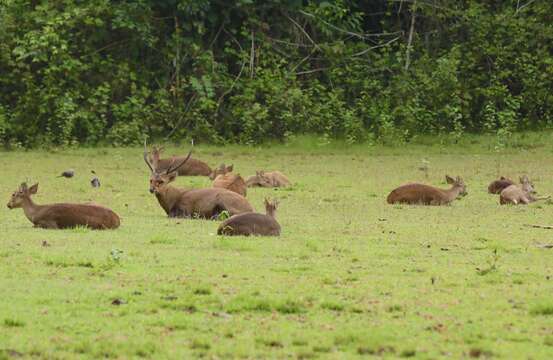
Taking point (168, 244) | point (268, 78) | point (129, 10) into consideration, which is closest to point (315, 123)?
point (268, 78)

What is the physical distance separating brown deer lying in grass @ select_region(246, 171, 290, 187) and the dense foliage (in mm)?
6605

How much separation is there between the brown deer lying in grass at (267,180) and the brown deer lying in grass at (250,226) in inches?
254

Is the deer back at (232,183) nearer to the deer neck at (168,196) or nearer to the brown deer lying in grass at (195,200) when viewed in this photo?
the brown deer lying in grass at (195,200)

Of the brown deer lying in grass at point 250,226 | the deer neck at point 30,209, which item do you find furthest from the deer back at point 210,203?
the deer neck at point 30,209

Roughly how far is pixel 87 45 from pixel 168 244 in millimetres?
15685

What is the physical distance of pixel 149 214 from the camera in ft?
49.4

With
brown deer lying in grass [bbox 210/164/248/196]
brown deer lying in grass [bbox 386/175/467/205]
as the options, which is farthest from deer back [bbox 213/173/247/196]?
brown deer lying in grass [bbox 386/175/467/205]

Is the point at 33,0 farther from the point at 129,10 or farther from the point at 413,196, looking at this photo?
the point at 413,196

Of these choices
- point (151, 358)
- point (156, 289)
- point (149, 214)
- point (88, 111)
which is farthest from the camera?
point (88, 111)

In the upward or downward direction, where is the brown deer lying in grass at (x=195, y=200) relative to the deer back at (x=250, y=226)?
downward

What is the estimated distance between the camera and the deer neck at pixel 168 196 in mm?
14633

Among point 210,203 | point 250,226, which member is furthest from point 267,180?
point 250,226

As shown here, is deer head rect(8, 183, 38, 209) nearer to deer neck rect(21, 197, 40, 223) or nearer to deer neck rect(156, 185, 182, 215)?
deer neck rect(21, 197, 40, 223)

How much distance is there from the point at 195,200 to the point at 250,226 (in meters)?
2.47
